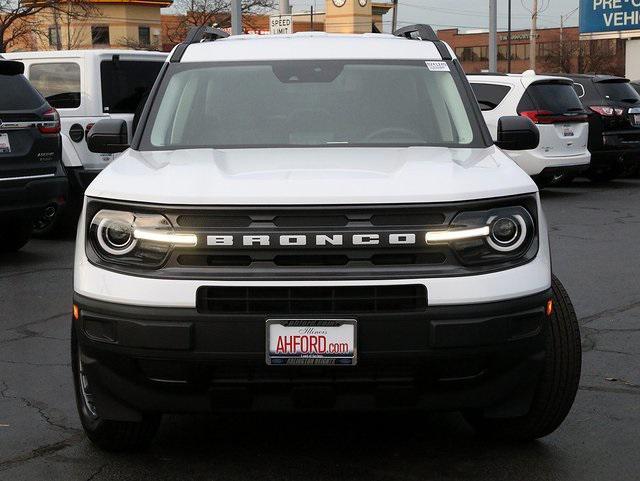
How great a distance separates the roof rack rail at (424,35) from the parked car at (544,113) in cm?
977

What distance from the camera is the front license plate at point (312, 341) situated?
13.1 ft

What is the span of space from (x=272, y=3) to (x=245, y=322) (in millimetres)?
54831

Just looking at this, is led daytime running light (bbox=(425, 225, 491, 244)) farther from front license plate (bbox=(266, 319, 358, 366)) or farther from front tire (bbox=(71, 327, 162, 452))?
front tire (bbox=(71, 327, 162, 452))

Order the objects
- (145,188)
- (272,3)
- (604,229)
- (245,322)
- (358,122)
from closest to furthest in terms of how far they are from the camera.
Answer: (245,322) < (145,188) < (358,122) < (604,229) < (272,3)

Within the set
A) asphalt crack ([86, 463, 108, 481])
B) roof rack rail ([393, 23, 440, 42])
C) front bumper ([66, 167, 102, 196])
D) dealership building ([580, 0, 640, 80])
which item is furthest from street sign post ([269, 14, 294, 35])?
asphalt crack ([86, 463, 108, 481])

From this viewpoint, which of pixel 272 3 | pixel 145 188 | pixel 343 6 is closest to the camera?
pixel 145 188

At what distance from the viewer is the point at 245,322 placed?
13.1 feet

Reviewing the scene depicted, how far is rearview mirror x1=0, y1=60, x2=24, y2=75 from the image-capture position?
9.94 metres

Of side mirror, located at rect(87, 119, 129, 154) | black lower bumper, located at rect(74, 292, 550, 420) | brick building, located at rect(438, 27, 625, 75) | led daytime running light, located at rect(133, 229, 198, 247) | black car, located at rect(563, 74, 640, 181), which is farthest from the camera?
brick building, located at rect(438, 27, 625, 75)

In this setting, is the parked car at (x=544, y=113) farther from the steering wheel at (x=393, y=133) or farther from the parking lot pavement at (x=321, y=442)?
the steering wheel at (x=393, y=133)

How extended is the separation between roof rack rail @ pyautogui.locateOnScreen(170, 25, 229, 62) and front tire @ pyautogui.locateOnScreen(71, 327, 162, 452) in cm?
176

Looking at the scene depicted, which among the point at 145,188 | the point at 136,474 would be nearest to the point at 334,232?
the point at 145,188

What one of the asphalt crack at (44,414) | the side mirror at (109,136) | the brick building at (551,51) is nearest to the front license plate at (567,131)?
the side mirror at (109,136)

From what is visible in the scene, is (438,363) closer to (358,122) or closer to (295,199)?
(295,199)
